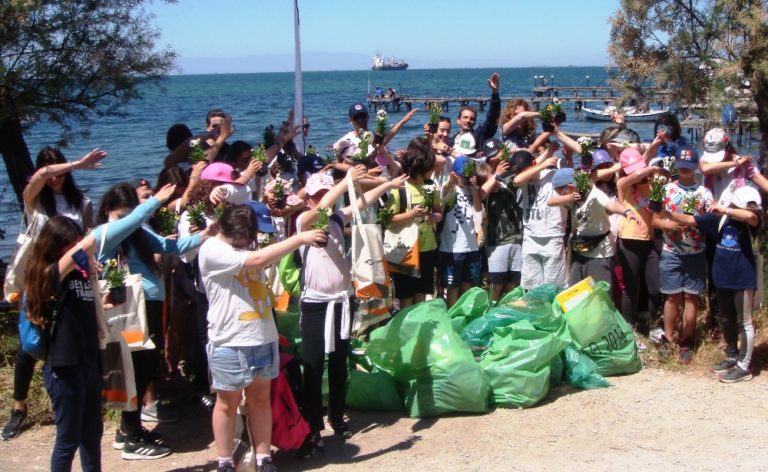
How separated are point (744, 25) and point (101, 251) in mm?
5511

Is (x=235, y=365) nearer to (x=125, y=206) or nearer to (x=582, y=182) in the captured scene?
(x=125, y=206)

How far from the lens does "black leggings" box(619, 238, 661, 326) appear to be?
677 centimetres

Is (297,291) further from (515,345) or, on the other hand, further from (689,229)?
(689,229)

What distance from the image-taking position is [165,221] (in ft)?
18.4

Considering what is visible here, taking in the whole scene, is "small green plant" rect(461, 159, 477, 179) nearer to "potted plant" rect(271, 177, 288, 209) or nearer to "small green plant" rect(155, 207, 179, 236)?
"potted plant" rect(271, 177, 288, 209)

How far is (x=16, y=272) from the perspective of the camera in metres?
5.18

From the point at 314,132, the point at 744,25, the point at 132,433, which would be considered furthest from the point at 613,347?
the point at 314,132

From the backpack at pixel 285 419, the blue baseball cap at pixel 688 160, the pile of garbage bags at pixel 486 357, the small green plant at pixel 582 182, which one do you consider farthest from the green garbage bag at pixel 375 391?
the blue baseball cap at pixel 688 160

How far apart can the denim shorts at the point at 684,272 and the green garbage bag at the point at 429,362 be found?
1860 millimetres

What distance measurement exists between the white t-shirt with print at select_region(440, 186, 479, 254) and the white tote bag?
158 cm

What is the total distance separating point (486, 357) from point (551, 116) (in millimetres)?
2617

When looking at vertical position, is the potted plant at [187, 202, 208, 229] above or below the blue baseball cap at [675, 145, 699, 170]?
below

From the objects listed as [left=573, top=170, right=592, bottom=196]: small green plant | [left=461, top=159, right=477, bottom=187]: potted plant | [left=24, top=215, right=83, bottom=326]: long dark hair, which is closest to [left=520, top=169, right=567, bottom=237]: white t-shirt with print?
[left=573, top=170, right=592, bottom=196]: small green plant

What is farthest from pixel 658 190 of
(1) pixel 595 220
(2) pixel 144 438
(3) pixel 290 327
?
(2) pixel 144 438
